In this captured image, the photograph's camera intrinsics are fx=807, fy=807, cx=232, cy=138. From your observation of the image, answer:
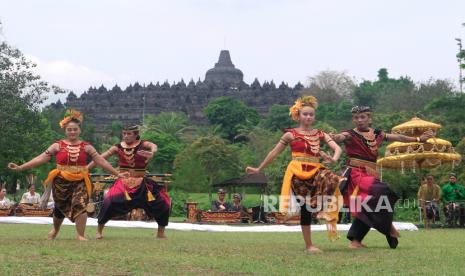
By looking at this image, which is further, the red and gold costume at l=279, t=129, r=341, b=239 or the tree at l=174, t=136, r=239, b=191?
the tree at l=174, t=136, r=239, b=191

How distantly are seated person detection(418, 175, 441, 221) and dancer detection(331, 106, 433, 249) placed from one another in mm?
11492

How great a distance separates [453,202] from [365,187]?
489 inches

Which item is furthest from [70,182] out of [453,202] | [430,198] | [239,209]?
[453,202]

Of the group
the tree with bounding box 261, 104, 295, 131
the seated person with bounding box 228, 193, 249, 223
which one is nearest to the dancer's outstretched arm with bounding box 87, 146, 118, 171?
the seated person with bounding box 228, 193, 249, 223

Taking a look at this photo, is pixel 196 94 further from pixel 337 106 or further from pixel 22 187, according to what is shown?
pixel 22 187

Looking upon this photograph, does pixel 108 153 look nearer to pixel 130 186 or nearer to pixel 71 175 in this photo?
pixel 130 186

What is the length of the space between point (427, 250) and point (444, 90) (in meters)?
78.4

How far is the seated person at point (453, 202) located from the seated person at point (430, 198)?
0.31m

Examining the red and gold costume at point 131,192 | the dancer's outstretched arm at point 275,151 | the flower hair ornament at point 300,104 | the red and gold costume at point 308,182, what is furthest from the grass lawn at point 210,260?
the red and gold costume at point 131,192

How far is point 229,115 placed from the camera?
112m

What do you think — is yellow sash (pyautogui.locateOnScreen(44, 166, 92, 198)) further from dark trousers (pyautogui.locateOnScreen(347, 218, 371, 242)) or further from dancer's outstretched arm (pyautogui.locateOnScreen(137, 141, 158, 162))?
dark trousers (pyautogui.locateOnScreen(347, 218, 371, 242))

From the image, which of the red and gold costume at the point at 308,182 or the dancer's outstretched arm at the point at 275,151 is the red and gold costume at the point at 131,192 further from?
the red and gold costume at the point at 308,182

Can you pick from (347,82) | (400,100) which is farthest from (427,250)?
(347,82)

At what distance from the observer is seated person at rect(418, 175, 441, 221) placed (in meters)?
23.0
